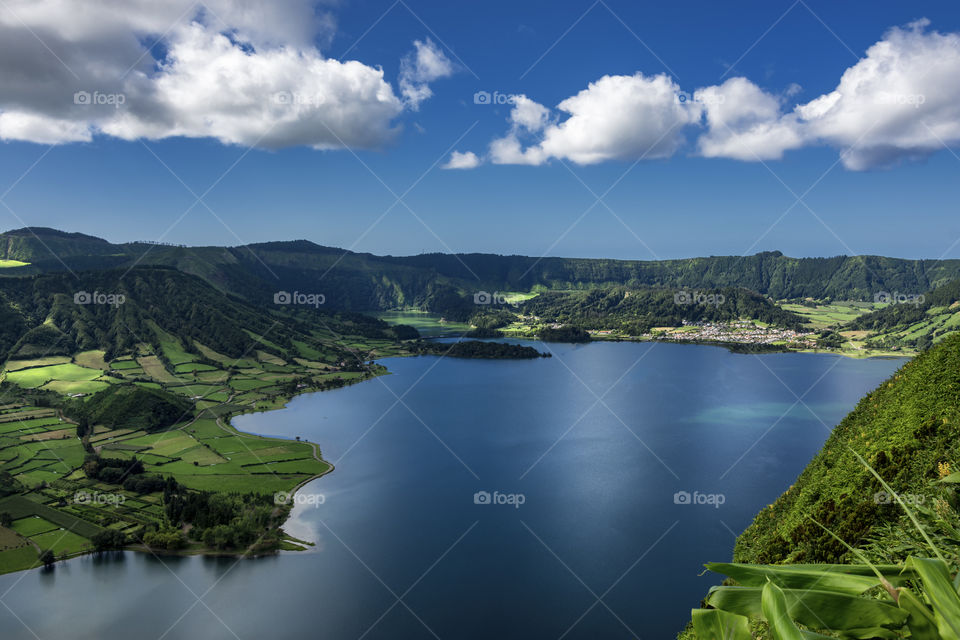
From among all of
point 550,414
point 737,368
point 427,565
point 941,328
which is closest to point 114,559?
point 427,565

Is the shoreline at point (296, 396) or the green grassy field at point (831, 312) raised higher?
the green grassy field at point (831, 312)

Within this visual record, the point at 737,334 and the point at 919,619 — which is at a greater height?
the point at 737,334

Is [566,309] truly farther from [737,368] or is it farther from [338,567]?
[338,567]
